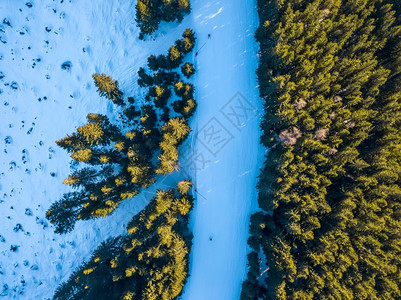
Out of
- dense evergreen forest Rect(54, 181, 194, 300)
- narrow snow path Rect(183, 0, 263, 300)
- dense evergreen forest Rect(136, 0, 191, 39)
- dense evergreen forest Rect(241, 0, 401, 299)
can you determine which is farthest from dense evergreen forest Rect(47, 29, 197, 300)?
dense evergreen forest Rect(241, 0, 401, 299)

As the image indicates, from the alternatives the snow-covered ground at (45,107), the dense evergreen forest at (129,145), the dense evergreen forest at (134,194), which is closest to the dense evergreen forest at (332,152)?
the dense evergreen forest at (134,194)

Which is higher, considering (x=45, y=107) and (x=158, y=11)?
(x=45, y=107)

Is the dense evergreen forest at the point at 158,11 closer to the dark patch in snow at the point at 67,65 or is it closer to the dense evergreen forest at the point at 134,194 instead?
the dense evergreen forest at the point at 134,194

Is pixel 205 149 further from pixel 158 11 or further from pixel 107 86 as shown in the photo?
pixel 158 11

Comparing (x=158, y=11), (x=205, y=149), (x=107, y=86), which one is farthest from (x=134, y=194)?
(x=158, y=11)

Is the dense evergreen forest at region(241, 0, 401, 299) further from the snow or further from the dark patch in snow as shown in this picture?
the dark patch in snow

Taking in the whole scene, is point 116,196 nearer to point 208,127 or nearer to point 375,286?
point 208,127
